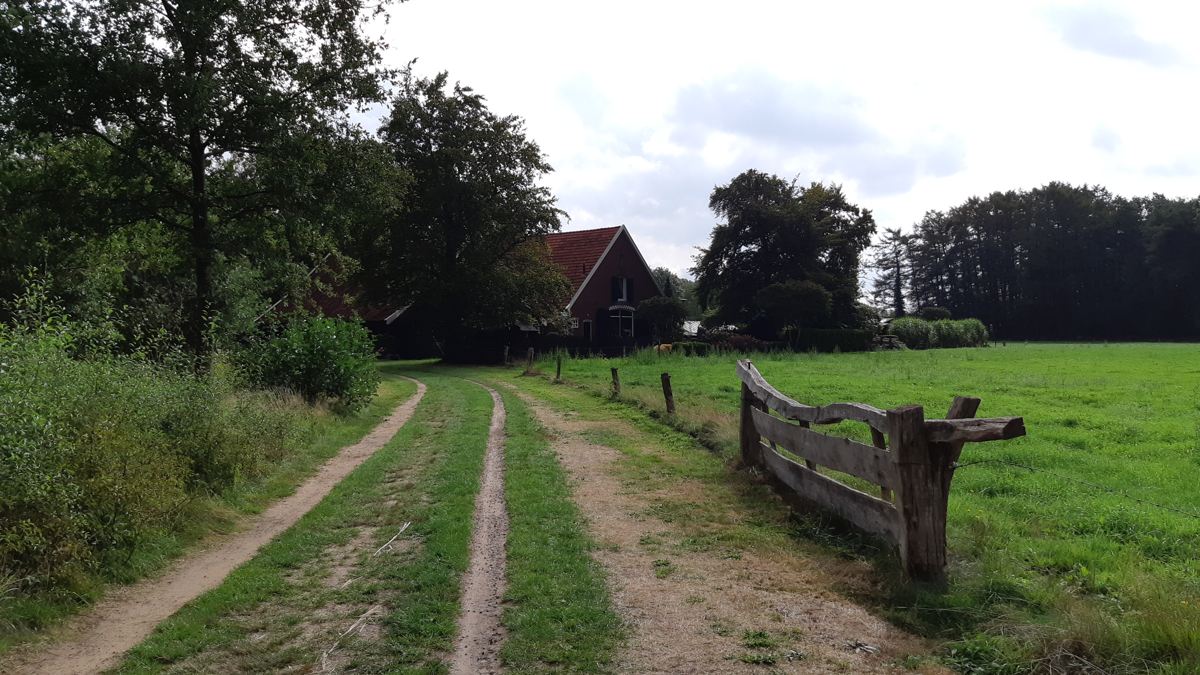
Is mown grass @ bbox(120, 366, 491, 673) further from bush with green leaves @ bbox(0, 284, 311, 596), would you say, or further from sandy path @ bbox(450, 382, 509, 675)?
bush with green leaves @ bbox(0, 284, 311, 596)

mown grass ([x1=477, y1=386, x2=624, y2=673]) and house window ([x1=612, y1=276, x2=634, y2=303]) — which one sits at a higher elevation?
house window ([x1=612, y1=276, x2=634, y2=303])

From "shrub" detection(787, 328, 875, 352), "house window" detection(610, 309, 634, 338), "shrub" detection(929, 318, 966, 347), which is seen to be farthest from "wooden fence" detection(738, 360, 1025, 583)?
"shrub" detection(929, 318, 966, 347)

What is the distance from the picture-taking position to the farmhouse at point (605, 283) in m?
47.4

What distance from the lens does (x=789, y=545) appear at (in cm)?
653

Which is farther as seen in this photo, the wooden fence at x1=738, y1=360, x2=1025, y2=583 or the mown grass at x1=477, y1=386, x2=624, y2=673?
the wooden fence at x1=738, y1=360, x2=1025, y2=583

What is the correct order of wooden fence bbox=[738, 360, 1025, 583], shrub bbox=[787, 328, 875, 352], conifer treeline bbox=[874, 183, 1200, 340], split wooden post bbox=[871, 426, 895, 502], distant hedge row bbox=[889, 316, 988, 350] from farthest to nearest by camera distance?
1. conifer treeline bbox=[874, 183, 1200, 340]
2. distant hedge row bbox=[889, 316, 988, 350]
3. shrub bbox=[787, 328, 875, 352]
4. split wooden post bbox=[871, 426, 895, 502]
5. wooden fence bbox=[738, 360, 1025, 583]

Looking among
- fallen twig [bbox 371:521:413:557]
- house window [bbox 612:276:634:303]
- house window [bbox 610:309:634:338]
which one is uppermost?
house window [bbox 612:276:634:303]

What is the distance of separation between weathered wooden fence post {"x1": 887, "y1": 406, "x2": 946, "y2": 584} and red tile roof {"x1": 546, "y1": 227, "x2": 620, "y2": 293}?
4126cm

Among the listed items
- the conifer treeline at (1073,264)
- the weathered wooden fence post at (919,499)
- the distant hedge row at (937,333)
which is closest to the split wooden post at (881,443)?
the weathered wooden fence post at (919,499)

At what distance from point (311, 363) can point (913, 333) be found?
168ft

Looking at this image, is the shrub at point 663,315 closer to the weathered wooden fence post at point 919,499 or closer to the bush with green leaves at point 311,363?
the bush with green leaves at point 311,363

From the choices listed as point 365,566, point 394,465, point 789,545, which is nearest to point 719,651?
point 789,545

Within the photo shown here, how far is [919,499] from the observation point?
17.1ft

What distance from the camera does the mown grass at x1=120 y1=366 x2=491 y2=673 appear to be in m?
4.45
